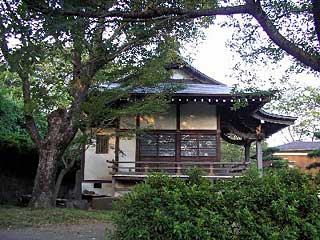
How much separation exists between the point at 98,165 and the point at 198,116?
4.70 m

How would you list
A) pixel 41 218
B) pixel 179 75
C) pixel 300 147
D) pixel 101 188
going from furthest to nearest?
pixel 300 147 < pixel 179 75 < pixel 101 188 < pixel 41 218

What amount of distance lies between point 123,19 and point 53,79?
4.91 meters

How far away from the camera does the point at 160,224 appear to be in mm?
4156

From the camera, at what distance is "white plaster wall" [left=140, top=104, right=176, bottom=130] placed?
50.6 feet

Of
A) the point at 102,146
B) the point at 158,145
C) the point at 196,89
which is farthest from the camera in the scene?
the point at 102,146

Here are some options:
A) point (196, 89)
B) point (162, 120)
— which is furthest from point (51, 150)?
point (196, 89)

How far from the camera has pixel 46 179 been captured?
12.0 metres

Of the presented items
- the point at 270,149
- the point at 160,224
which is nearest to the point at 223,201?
the point at 160,224

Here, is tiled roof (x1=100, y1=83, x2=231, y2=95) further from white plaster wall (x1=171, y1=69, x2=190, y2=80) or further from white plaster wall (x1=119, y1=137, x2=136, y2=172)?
white plaster wall (x1=119, y1=137, x2=136, y2=172)

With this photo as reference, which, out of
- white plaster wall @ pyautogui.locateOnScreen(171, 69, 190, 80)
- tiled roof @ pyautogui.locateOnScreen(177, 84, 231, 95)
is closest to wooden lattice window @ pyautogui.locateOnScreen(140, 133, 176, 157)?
tiled roof @ pyautogui.locateOnScreen(177, 84, 231, 95)

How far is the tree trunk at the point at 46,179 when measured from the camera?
471 inches

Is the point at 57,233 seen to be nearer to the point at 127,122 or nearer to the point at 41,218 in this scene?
the point at 41,218

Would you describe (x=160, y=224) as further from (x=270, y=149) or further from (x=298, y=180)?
(x=270, y=149)

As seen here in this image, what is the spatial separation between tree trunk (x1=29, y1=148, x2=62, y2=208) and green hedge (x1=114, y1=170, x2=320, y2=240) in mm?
8127
